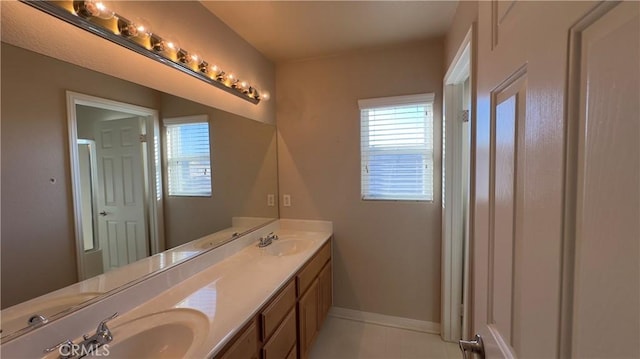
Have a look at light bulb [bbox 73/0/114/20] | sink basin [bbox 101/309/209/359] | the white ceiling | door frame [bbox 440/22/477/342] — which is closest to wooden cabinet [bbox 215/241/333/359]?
sink basin [bbox 101/309/209/359]

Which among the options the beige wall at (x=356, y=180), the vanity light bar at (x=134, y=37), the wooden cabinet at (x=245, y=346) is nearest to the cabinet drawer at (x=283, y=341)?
the wooden cabinet at (x=245, y=346)

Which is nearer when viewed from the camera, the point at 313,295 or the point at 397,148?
the point at 313,295

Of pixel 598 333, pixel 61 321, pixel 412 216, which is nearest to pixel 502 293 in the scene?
pixel 598 333

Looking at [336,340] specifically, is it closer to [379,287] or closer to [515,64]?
[379,287]

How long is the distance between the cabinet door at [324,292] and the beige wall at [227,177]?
2.34ft

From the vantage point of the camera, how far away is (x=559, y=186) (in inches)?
16.4

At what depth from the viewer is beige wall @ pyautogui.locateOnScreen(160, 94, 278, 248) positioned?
1.59 m

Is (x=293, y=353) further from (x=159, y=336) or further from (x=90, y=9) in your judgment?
(x=90, y=9)

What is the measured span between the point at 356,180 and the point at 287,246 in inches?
32.5

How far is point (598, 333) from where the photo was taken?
35 centimetres

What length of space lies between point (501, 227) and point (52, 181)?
1.46 meters

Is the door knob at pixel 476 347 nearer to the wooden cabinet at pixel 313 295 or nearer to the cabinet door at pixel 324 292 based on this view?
the wooden cabinet at pixel 313 295

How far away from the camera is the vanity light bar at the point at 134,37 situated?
102 centimetres
